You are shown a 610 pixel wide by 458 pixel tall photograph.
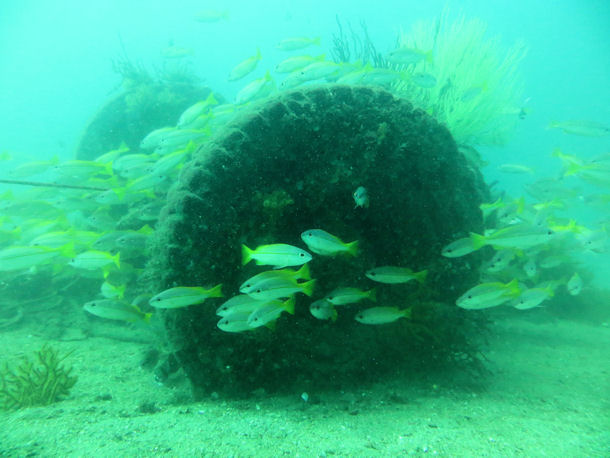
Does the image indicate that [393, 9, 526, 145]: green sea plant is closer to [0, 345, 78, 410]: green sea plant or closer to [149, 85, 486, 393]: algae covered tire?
[149, 85, 486, 393]: algae covered tire

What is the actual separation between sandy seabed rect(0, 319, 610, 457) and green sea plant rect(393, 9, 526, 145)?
740 centimetres

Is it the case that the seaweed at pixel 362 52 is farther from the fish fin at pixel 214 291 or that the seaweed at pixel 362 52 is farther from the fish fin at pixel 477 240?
the fish fin at pixel 214 291

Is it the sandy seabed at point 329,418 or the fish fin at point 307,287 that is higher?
the fish fin at point 307,287

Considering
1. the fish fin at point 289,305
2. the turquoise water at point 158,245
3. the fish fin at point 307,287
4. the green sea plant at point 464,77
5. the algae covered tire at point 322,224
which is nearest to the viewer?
the fish fin at point 307,287

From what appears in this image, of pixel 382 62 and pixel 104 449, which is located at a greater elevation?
pixel 382 62

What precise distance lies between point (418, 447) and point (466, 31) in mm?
12974

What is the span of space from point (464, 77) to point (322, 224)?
9561 mm

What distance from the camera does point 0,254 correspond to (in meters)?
5.00

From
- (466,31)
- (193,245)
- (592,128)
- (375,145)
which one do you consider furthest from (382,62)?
(193,245)

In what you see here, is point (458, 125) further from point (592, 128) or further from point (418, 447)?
point (418, 447)

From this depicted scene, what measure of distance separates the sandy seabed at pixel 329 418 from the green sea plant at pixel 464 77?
7.40m

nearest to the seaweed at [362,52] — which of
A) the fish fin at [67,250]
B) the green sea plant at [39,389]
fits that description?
the fish fin at [67,250]

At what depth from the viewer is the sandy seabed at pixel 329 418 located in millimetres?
2707

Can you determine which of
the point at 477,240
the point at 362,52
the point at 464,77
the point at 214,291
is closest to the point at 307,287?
the point at 214,291
